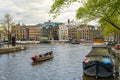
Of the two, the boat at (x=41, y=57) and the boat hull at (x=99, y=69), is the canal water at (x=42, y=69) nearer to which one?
the boat hull at (x=99, y=69)

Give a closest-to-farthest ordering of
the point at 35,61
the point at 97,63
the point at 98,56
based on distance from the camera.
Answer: the point at 97,63
the point at 98,56
the point at 35,61

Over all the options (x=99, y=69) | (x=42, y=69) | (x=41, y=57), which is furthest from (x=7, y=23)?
(x=99, y=69)

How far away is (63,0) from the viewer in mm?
20250

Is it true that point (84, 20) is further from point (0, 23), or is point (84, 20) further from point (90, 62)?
point (0, 23)

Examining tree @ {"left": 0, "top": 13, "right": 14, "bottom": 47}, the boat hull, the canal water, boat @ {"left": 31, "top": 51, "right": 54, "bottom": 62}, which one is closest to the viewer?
the boat hull

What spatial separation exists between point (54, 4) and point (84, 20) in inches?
A: 895

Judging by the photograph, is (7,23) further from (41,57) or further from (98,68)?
(98,68)

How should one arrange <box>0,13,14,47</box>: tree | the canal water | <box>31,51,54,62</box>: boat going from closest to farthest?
the canal water < <box>31,51,54,62</box>: boat < <box>0,13,14,47</box>: tree

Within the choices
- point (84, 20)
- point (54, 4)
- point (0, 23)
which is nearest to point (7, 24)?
point (0, 23)

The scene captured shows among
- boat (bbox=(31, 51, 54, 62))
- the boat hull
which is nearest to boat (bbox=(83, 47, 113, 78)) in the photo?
the boat hull

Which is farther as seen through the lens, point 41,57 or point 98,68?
point 41,57

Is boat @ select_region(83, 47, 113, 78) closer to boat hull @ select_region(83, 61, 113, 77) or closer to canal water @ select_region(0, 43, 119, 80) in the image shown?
boat hull @ select_region(83, 61, 113, 77)

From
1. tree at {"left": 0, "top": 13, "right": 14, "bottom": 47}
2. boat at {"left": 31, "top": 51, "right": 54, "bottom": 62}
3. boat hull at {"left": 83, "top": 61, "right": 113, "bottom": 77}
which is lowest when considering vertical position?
boat at {"left": 31, "top": 51, "right": 54, "bottom": 62}

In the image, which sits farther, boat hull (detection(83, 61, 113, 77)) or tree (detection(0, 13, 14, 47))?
tree (detection(0, 13, 14, 47))
